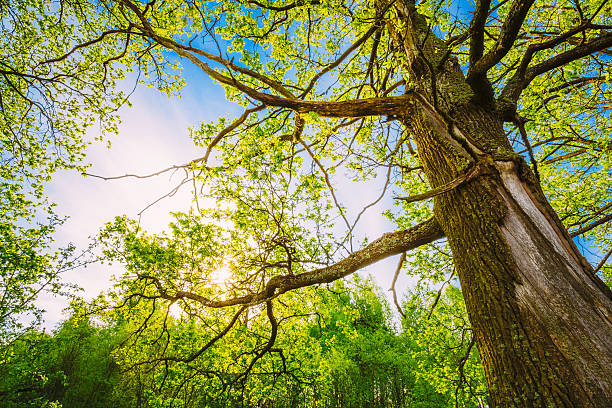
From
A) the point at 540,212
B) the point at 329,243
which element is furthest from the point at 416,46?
the point at 329,243

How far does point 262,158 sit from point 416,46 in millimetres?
3085

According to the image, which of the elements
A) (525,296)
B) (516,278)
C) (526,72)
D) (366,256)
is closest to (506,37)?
(526,72)

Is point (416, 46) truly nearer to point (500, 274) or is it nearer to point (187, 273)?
point (500, 274)

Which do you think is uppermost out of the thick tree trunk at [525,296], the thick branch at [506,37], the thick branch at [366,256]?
the thick branch at [506,37]

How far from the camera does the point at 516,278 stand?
171 cm

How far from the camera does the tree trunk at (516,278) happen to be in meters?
1.37

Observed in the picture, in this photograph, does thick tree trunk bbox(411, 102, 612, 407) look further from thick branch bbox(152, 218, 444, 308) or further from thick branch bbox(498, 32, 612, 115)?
thick branch bbox(498, 32, 612, 115)

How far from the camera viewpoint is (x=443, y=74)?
3.22 m

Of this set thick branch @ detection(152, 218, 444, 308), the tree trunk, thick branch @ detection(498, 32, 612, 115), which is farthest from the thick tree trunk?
thick branch @ detection(498, 32, 612, 115)

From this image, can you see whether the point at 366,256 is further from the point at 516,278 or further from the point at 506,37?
the point at 506,37

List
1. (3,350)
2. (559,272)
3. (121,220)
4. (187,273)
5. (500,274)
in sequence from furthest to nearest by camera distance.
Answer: (3,350), (121,220), (187,273), (500,274), (559,272)

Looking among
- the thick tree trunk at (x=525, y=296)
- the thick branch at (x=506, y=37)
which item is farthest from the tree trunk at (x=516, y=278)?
the thick branch at (x=506, y=37)

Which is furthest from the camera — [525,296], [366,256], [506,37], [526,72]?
[366,256]

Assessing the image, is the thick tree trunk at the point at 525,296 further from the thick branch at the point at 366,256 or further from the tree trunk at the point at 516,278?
the thick branch at the point at 366,256
